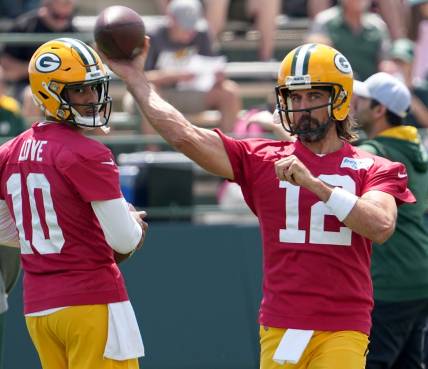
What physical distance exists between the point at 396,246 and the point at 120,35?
2.13 m

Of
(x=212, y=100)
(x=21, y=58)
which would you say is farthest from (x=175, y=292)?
(x=21, y=58)

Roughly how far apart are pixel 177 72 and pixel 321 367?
5.59 m

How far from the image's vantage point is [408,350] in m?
6.70

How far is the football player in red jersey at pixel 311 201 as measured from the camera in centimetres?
488

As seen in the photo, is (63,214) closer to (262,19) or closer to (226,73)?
(226,73)

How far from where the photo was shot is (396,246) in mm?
6449

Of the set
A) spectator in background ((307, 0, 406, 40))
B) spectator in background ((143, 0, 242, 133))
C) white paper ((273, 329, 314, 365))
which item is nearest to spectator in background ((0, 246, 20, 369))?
white paper ((273, 329, 314, 365))

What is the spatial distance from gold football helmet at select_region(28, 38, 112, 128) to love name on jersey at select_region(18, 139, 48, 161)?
0.18 metres

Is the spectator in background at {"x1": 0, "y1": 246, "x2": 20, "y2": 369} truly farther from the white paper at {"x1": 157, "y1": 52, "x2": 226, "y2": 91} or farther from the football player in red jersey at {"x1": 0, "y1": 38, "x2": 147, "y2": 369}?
the white paper at {"x1": 157, "y1": 52, "x2": 226, "y2": 91}

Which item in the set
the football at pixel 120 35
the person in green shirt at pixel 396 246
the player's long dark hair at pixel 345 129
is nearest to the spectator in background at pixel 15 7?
the person in green shirt at pixel 396 246

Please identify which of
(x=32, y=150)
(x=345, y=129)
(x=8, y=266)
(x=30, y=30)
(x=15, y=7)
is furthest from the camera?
(x=15, y=7)

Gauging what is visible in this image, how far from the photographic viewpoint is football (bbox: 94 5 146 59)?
5367 millimetres

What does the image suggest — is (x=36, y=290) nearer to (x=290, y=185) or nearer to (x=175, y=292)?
(x=290, y=185)

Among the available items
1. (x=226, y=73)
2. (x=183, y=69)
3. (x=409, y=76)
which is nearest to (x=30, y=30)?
(x=183, y=69)
